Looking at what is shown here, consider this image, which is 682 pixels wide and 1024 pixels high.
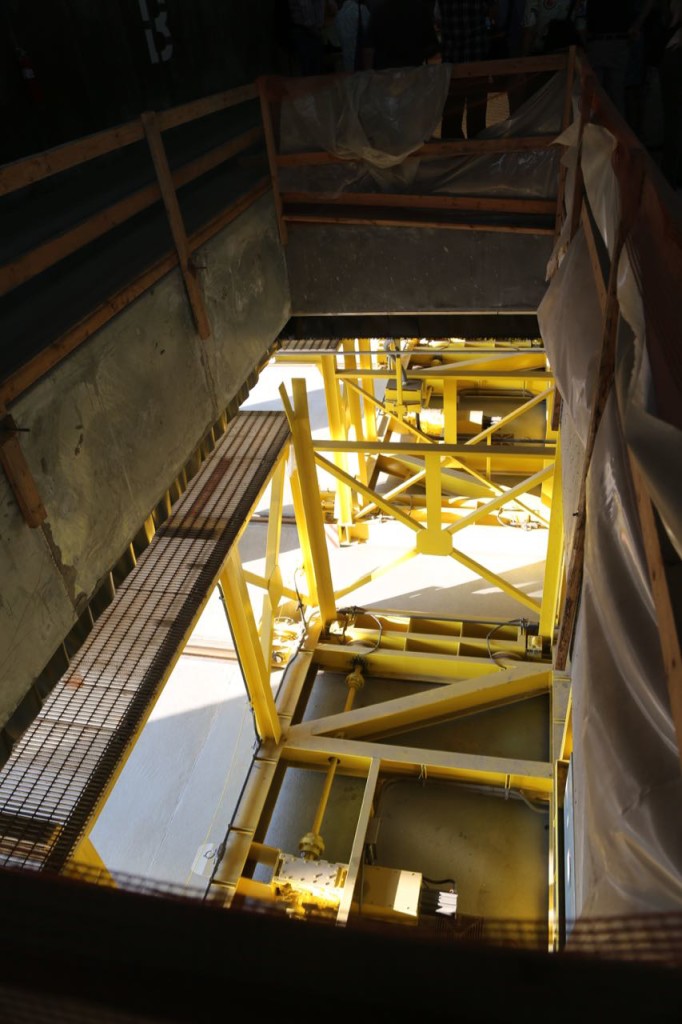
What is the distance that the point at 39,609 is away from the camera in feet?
10.9

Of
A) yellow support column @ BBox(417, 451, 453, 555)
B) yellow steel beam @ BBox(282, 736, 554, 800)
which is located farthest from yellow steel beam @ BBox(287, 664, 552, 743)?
yellow support column @ BBox(417, 451, 453, 555)

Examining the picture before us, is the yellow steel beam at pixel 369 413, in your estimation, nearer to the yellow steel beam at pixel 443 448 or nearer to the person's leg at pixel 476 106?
the yellow steel beam at pixel 443 448

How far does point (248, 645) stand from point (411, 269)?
4.23m

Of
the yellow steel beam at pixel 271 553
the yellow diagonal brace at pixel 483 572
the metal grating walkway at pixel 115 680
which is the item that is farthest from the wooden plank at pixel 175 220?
the yellow diagonal brace at pixel 483 572

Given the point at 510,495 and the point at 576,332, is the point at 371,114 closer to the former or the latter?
the point at 576,332

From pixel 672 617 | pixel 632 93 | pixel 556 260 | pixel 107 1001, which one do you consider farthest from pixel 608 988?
pixel 632 93

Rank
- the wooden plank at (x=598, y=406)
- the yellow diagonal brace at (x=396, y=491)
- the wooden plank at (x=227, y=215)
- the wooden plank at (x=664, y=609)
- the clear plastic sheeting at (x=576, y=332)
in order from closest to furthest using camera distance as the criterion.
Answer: the wooden plank at (x=664, y=609)
the wooden plank at (x=598, y=406)
the clear plastic sheeting at (x=576, y=332)
the wooden plank at (x=227, y=215)
the yellow diagonal brace at (x=396, y=491)

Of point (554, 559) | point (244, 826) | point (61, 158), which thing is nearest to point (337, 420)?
point (554, 559)

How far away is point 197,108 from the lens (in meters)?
4.34

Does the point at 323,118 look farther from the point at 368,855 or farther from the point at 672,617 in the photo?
the point at 368,855

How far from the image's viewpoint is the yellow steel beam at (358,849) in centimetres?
592

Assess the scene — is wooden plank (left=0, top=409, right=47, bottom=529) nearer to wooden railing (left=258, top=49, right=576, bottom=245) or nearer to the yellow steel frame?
the yellow steel frame

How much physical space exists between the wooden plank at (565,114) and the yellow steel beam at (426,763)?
210 inches

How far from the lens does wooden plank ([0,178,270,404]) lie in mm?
2988
